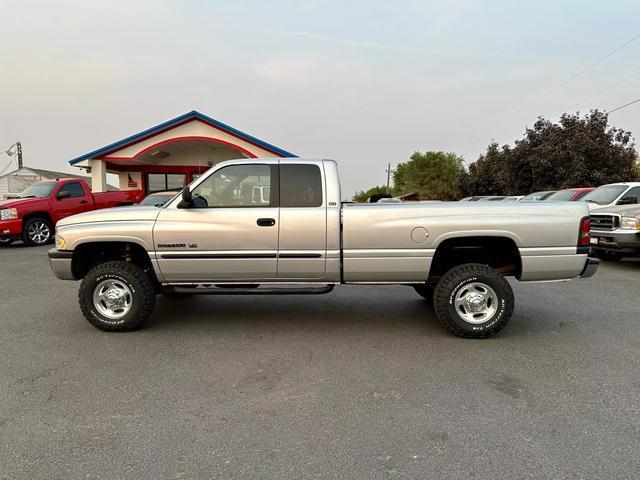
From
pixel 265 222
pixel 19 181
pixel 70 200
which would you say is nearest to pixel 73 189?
pixel 70 200

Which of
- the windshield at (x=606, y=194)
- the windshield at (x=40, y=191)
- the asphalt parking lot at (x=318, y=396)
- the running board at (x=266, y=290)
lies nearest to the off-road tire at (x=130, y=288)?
the asphalt parking lot at (x=318, y=396)

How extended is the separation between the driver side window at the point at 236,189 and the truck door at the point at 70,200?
990 cm

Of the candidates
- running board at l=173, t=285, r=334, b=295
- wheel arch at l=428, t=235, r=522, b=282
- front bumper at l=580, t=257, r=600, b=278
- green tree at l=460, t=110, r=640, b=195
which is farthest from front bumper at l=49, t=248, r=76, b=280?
green tree at l=460, t=110, r=640, b=195

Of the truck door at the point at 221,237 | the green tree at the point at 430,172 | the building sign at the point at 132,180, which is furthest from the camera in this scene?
the green tree at the point at 430,172

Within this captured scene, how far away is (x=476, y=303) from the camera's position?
15.1 feet

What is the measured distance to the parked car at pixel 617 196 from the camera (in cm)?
1054

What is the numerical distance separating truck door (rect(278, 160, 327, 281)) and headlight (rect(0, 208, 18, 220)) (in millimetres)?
10578

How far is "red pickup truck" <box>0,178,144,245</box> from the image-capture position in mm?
11938

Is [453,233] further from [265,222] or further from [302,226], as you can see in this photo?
[265,222]

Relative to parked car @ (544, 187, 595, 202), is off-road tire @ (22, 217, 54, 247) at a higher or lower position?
lower

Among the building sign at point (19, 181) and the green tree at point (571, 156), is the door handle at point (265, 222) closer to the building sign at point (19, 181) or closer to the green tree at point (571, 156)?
the green tree at point (571, 156)

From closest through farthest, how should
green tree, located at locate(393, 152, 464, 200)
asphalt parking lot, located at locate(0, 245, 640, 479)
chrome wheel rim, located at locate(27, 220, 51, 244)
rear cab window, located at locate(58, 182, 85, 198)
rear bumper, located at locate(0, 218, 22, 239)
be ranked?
asphalt parking lot, located at locate(0, 245, 640, 479), rear bumper, located at locate(0, 218, 22, 239), chrome wheel rim, located at locate(27, 220, 51, 244), rear cab window, located at locate(58, 182, 85, 198), green tree, located at locate(393, 152, 464, 200)

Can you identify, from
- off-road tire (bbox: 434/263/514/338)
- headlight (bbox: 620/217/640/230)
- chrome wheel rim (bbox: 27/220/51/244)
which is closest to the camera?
off-road tire (bbox: 434/263/514/338)

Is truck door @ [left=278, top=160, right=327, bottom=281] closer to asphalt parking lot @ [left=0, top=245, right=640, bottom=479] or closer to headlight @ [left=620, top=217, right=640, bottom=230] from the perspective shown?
asphalt parking lot @ [left=0, top=245, right=640, bottom=479]
